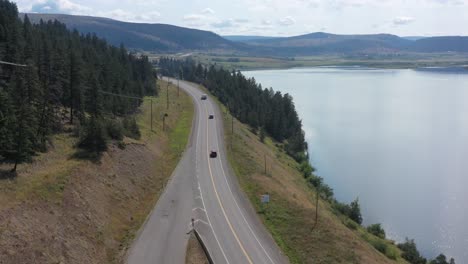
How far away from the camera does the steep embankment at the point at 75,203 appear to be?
36.2 metres

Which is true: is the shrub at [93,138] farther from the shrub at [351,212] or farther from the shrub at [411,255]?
the shrub at [411,255]

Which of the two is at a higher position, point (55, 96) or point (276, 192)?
point (55, 96)

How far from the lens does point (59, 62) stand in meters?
81.0

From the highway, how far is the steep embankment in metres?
1.97

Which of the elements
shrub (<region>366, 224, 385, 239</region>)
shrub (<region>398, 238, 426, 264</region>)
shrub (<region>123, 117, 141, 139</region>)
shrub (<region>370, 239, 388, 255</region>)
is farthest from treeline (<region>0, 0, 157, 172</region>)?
shrub (<region>398, 238, 426, 264</region>)

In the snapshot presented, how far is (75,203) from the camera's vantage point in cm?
4553

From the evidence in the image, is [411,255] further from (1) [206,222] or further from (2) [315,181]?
(2) [315,181]

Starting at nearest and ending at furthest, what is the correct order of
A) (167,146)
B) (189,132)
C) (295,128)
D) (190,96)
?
(167,146) → (189,132) → (295,128) → (190,96)

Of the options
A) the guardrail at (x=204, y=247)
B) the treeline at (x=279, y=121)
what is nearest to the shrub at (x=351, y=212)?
the treeline at (x=279, y=121)

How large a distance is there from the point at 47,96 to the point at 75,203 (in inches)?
855

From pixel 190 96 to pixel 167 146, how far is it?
248 feet

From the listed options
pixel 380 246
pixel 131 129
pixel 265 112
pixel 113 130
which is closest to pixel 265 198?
pixel 380 246

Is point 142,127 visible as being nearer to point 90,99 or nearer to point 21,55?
point 90,99

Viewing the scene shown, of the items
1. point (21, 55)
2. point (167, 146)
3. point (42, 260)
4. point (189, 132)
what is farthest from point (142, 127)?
point (42, 260)
